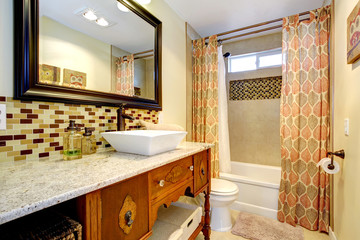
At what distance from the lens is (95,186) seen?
58 centimetres

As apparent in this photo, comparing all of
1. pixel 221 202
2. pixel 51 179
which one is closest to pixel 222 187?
pixel 221 202

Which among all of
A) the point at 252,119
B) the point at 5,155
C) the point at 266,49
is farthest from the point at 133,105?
the point at 266,49

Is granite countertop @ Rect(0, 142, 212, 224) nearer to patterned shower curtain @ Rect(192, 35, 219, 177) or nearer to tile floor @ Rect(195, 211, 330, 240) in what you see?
tile floor @ Rect(195, 211, 330, 240)

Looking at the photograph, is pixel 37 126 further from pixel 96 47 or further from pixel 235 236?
pixel 235 236

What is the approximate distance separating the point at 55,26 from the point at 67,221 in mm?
1017

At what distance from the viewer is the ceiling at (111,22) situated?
101 centimetres

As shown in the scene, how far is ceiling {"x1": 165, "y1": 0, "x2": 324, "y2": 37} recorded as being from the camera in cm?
194

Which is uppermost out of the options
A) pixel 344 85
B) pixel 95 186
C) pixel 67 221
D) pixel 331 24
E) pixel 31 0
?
pixel 331 24

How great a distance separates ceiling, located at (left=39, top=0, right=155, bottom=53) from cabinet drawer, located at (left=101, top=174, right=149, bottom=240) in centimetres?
101

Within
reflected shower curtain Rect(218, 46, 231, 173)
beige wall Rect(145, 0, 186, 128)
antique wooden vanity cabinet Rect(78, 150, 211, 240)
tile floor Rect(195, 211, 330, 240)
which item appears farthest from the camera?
reflected shower curtain Rect(218, 46, 231, 173)

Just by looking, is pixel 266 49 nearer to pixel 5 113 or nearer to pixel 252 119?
pixel 252 119

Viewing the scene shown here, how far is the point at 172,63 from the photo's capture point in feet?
6.81

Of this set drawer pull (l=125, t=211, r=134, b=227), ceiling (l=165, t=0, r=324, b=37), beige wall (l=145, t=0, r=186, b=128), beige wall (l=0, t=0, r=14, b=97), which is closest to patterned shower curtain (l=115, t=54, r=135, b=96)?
beige wall (l=145, t=0, r=186, b=128)

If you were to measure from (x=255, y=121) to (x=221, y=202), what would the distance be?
1.56 m
